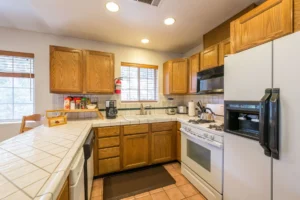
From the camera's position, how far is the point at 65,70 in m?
2.17

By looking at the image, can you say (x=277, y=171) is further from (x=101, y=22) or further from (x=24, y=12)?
(x=24, y=12)

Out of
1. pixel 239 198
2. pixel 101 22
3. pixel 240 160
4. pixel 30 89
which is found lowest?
pixel 239 198

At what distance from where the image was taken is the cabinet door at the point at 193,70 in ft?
8.15

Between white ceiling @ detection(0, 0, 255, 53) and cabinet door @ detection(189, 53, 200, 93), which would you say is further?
cabinet door @ detection(189, 53, 200, 93)

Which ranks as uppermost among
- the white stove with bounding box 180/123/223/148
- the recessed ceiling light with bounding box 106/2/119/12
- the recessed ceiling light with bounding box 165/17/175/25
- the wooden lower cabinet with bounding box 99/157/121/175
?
the recessed ceiling light with bounding box 165/17/175/25

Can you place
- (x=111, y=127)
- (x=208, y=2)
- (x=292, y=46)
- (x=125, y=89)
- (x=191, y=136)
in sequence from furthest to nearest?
1. (x=125, y=89)
2. (x=111, y=127)
3. (x=191, y=136)
4. (x=208, y=2)
5. (x=292, y=46)

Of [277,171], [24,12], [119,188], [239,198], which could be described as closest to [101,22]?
[24,12]

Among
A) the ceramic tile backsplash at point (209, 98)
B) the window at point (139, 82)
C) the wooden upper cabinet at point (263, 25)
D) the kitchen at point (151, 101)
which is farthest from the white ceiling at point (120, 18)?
the ceramic tile backsplash at point (209, 98)

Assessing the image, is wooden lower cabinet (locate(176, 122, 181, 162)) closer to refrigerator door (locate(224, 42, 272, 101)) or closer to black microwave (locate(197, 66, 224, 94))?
black microwave (locate(197, 66, 224, 94))

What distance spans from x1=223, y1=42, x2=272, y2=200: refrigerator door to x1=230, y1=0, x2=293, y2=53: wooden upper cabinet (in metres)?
0.17

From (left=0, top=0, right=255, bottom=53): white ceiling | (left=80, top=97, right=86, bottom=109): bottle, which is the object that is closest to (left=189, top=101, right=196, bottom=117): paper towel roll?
(left=0, top=0, right=255, bottom=53): white ceiling

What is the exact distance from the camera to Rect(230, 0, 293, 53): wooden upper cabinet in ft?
3.44

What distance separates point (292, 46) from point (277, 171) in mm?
900

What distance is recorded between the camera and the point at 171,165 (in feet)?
8.18
